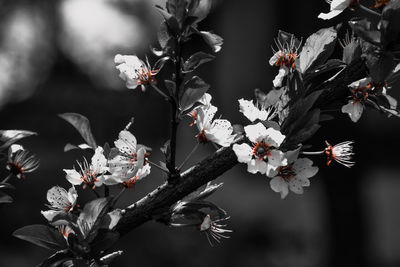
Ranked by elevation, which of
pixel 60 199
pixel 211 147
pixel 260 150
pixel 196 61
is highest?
pixel 196 61

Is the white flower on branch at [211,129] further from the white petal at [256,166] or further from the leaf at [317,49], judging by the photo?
the leaf at [317,49]

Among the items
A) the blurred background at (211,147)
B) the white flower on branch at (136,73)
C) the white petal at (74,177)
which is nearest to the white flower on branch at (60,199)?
the white petal at (74,177)

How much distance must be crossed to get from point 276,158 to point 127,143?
0.80 ft

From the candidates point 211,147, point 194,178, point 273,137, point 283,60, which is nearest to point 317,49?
point 283,60

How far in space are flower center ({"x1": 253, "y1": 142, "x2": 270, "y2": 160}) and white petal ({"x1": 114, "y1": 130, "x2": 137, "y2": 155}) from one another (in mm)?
200

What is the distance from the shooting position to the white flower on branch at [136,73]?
82 cm

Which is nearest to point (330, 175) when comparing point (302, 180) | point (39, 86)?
point (302, 180)

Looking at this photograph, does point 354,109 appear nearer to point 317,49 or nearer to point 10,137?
point 317,49

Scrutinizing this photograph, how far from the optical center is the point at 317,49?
0.81 m

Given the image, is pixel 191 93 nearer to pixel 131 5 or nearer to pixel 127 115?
pixel 127 115

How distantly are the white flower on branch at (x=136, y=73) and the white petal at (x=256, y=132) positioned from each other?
17 cm

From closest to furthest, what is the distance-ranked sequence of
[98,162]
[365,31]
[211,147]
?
[365,31] → [98,162] → [211,147]

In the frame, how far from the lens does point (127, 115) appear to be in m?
8.83

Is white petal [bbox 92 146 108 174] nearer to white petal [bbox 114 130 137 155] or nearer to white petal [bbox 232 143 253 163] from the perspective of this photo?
white petal [bbox 114 130 137 155]
